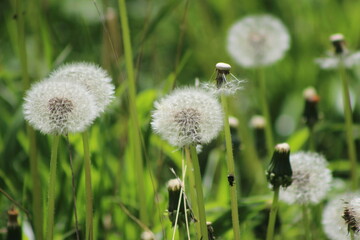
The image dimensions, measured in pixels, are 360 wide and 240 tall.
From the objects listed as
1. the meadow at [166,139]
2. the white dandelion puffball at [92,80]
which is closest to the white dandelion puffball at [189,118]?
the meadow at [166,139]

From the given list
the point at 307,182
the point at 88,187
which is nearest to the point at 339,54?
the point at 307,182

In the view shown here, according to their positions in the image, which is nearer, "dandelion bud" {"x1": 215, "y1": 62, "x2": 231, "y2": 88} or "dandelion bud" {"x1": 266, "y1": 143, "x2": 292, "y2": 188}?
"dandelion bud" {"x1": 215, "y1": 62, "x2": 231, "y2": 88}

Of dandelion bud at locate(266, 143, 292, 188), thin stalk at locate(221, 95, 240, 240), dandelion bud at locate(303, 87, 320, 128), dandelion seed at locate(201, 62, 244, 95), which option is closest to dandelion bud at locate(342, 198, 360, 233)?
dandelion bud at locate(266, 143, 292, 188)

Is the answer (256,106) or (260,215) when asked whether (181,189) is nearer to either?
(260,215)

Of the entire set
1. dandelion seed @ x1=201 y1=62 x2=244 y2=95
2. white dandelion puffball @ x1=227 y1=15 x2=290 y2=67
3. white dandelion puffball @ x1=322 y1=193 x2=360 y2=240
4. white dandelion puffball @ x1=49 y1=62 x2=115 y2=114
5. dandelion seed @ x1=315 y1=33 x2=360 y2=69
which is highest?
white dandelion puffball @ x1=227 y1=15 x2=290 y2=67

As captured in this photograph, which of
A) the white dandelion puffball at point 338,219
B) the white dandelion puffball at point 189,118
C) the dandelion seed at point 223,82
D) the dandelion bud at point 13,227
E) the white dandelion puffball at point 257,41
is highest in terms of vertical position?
the white dandelion puffball at point 257,41

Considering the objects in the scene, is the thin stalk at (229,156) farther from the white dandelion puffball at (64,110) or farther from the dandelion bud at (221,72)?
the white dandelion puffball at (64,110)

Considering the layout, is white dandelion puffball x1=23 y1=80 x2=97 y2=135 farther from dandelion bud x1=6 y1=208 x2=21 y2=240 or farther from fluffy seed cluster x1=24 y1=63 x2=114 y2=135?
dandelion bud x1=6 y1=208 x2=21 y2=240
